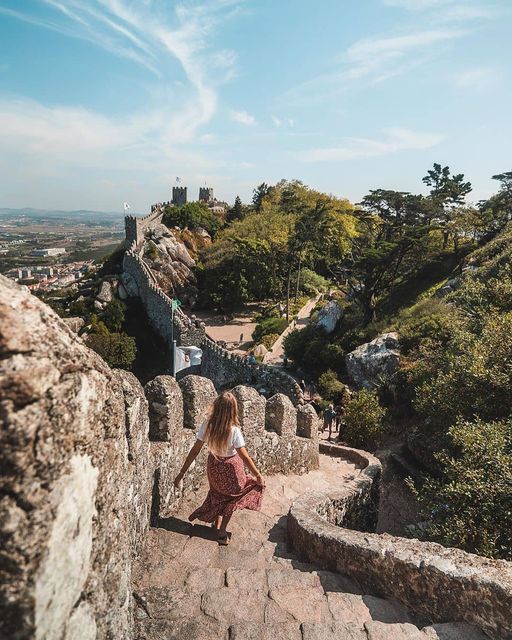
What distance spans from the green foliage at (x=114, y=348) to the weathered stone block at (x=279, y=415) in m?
20.3

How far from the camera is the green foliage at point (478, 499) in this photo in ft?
16.4

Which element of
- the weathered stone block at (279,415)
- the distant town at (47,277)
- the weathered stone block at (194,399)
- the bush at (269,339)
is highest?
the weathered stone block at (194,399)

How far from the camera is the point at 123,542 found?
2.34 metres

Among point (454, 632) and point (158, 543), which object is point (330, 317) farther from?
point (454, 632)

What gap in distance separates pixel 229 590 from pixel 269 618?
405mm

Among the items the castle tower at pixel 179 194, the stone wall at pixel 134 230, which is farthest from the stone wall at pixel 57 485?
the castle tower at pixel 179 194

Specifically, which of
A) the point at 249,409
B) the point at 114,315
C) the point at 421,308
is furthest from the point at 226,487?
the point at 114,315

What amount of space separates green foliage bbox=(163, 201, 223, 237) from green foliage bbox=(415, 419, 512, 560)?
41.5 m

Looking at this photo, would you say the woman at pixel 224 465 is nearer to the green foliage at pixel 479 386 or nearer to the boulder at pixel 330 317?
the green foliage at pixel 479 386

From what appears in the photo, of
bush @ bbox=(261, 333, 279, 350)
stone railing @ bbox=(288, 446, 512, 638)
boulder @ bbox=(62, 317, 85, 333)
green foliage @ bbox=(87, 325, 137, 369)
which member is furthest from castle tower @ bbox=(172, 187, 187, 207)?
stone railing @ bbox=(288, 446, 512, 638)

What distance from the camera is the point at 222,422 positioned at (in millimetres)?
4352

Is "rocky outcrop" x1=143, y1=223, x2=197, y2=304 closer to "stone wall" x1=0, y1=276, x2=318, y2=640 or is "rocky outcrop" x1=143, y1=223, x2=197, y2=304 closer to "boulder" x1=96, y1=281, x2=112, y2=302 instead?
"boulder" x1=96, y1=281, x2=112, y2=302

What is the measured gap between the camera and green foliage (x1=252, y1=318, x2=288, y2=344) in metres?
29.6

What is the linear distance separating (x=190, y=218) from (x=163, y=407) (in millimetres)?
42495
